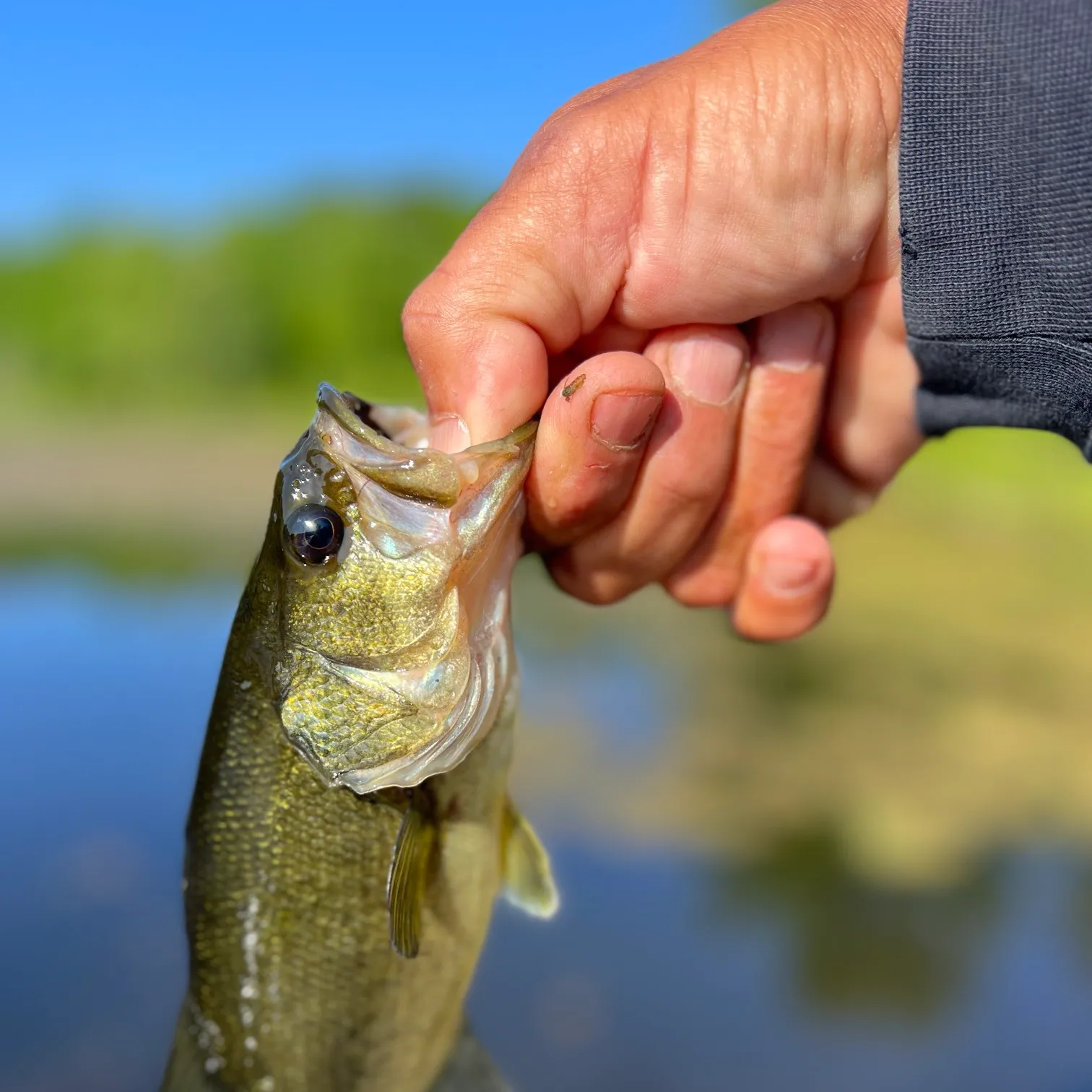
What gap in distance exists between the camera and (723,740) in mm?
7312

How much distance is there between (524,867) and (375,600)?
0.73 meters

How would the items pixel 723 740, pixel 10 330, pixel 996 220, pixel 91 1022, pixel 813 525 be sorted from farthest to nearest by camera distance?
pixel 10 330 < pixel 723 740 < pixel 91 1022 < pixel 813 525 < pixel 996 220

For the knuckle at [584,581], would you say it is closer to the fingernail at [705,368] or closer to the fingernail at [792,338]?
the fingernail at [705,368]

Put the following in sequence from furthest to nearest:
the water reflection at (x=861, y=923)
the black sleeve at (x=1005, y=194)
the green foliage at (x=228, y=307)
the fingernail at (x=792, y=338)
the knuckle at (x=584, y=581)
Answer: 1. the green foliage at (x=228, y=307)
2. the water reflection at (x=861, y=923)
3. the knuckle at (x=584, y=581)
4. the fingernail at (x=792, y=338)
5. the black sleeve at (x=1005, y=194)

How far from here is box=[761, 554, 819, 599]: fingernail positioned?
2.79m

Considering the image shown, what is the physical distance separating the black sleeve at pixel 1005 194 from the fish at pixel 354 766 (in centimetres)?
88

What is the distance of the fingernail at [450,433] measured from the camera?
85.4 inches

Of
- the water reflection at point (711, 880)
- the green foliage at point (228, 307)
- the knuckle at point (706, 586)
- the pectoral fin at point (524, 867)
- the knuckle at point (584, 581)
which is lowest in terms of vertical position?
the green foliage at point (228, 307)

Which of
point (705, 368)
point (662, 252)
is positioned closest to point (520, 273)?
point (662, 252)

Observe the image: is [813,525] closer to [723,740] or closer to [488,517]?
[488,517]

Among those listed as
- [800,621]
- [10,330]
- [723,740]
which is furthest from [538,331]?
[10,330]

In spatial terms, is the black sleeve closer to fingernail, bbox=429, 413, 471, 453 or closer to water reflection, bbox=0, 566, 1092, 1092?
fingernail, bbox=429, 413, 471, 453

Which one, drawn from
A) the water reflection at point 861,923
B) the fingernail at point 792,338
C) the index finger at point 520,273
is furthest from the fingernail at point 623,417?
the water reflection at point 861,923

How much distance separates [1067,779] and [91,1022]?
5453 millimetres
